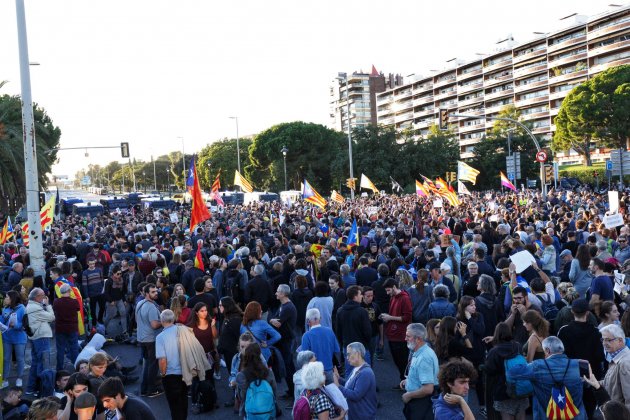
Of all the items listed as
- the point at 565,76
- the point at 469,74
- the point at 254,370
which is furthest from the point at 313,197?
the point at 469,74

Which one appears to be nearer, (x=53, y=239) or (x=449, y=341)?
(x=449, y=341)

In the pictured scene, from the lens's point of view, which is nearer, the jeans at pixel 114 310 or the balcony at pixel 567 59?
the jeans at pixel 114 310

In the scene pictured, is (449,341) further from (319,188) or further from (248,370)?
(319,188)

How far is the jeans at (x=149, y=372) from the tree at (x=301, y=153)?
58.9m

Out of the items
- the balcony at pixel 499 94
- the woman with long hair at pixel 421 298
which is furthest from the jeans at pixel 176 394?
the balcony at pixel 499 94

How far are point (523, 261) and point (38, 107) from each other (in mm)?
55179

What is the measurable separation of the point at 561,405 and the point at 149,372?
5.74 metres

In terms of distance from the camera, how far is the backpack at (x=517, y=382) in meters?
5.47

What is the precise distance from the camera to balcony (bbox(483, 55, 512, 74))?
297 ft

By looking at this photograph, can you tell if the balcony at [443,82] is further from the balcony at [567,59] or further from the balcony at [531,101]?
the balcony at [567,59]

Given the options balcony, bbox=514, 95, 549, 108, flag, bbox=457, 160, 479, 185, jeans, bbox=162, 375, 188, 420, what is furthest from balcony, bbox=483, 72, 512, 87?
jeans, bbox=162, 375, 188, 420

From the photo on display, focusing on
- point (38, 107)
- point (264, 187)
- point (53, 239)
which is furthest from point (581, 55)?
point (53, 239)

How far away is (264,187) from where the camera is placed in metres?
75.9

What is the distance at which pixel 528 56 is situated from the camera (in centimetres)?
8656
